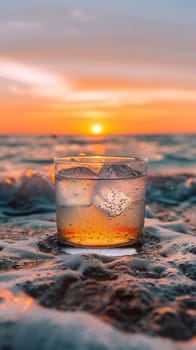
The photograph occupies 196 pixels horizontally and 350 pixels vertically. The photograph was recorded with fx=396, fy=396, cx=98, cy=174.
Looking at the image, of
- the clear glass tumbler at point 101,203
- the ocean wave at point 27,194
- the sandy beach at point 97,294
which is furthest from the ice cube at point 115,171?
the ocean wave at point 27,194

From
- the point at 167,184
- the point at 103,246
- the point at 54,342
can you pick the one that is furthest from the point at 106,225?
the point at 167,184

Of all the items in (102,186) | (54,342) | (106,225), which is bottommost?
(54,342)

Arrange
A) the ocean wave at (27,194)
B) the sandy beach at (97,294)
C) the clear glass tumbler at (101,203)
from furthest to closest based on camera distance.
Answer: the ocean wave at (27,194), the clear glass tumbler at (101,203), the sandy beach at (97,294)

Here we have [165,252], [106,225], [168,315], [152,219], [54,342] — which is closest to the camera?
[54,342]

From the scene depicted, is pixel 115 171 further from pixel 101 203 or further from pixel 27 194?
pixel 27 194

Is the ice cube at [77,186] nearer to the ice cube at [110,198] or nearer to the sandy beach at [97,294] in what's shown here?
the ice cube at [110,198]

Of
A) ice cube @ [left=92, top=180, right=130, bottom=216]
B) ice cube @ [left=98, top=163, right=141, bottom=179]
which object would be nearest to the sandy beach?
ice cube @ [left=92, top=180, right=130, bottom=216]

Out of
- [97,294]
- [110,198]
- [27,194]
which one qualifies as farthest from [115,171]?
[27,194]

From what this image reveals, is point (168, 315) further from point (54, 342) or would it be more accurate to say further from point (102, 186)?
point (102, 186)
